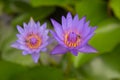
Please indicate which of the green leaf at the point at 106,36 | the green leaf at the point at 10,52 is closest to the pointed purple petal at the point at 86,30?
the green leaf at the point at 106,36

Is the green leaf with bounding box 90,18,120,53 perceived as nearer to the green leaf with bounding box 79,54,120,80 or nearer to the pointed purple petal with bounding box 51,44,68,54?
the green leaf with bounding box 79,54,120,80

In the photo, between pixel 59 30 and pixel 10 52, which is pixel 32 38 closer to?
pixel 59 30

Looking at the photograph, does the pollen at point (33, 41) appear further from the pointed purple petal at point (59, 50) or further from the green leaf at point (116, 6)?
the green leaf at point (116, 6)

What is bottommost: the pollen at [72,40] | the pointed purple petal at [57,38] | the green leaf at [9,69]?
the pointed purple petal at [57,38]

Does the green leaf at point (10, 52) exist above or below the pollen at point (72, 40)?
above

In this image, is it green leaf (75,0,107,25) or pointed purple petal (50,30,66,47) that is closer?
pointed purple petal (50,30,66,47)

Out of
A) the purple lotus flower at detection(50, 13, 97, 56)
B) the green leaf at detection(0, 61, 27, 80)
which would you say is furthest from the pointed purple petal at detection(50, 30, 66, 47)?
the green leaf at detection(0, 61, 27, 80)

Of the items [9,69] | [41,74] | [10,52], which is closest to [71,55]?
[41,74]
